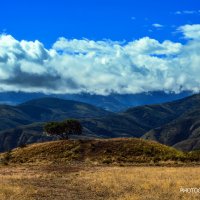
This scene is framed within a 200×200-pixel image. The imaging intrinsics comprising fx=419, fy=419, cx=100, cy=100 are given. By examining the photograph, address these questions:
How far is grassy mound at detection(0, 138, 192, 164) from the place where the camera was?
3487 inches

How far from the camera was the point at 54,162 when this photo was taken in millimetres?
86250

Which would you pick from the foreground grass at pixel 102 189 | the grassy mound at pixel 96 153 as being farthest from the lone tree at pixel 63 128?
the foreground grass at pixel 102 189

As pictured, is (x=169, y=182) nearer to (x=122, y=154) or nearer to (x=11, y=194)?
(x=11, y=194)

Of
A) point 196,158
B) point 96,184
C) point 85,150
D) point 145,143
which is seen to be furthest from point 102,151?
point 96,184

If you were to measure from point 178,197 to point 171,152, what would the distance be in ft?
Answer: 211

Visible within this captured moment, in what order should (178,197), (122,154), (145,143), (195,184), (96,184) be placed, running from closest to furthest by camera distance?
(178,197)
(195,184)
(96,184)
(122,154)
(145,143)

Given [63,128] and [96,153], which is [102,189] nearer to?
[96,153]

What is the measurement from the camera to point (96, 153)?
9456cm

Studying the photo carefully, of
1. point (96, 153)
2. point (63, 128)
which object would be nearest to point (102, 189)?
point (96, 153)

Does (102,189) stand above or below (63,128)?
below

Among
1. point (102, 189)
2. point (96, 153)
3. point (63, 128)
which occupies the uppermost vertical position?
point (63, 128)

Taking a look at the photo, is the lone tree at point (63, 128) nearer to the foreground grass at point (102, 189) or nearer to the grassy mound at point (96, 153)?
the grassy mound at point (96, 153)

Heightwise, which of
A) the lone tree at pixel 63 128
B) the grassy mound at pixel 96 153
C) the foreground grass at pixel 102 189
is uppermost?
the lone tree at pixel 63 128

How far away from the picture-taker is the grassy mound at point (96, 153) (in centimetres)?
8856
